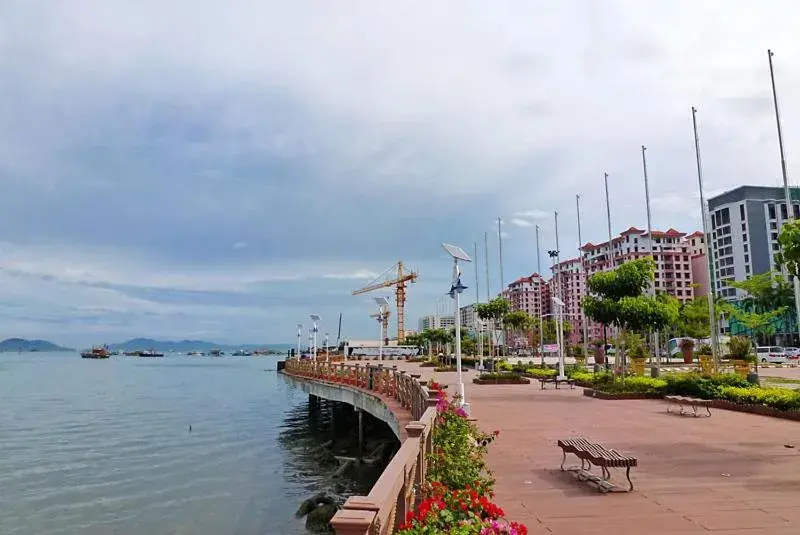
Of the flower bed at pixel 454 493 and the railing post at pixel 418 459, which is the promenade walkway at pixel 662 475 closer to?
the flower bed at pixel 454 493

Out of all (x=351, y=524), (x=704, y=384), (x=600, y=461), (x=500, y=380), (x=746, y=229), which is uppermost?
(x=746, y=229)

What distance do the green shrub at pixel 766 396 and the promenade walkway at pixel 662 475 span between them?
0.64 metres

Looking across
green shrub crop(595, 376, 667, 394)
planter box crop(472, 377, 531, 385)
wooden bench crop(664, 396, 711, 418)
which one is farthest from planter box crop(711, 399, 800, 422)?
planter box crop(472, 377, 531, 385)

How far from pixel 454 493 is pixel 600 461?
3058 mm

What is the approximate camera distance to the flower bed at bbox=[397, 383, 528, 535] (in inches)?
151

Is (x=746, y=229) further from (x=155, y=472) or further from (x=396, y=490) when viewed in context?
(x=396, y=490)

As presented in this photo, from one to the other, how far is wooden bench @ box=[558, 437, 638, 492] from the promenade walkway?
0.60 feet

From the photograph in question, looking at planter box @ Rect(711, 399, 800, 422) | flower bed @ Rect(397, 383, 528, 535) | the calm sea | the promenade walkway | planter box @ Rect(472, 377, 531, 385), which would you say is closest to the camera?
flower bed @ Rect(397, 383, 528, 535)

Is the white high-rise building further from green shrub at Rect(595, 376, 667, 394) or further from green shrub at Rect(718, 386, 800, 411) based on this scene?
green shrub at Rect(718, 386, 800, 411)

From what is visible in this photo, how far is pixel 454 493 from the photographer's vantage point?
15.7 ft

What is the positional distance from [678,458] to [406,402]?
7.59 meters

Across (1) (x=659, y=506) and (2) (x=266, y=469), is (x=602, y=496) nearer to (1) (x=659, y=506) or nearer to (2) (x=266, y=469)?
(1) (x=659, y=506)

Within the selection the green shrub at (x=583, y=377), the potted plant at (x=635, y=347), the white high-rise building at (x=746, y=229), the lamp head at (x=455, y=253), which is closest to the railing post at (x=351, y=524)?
the lamp head at (x=455, y=253)

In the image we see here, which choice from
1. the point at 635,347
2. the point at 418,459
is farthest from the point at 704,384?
the point at 635,347
